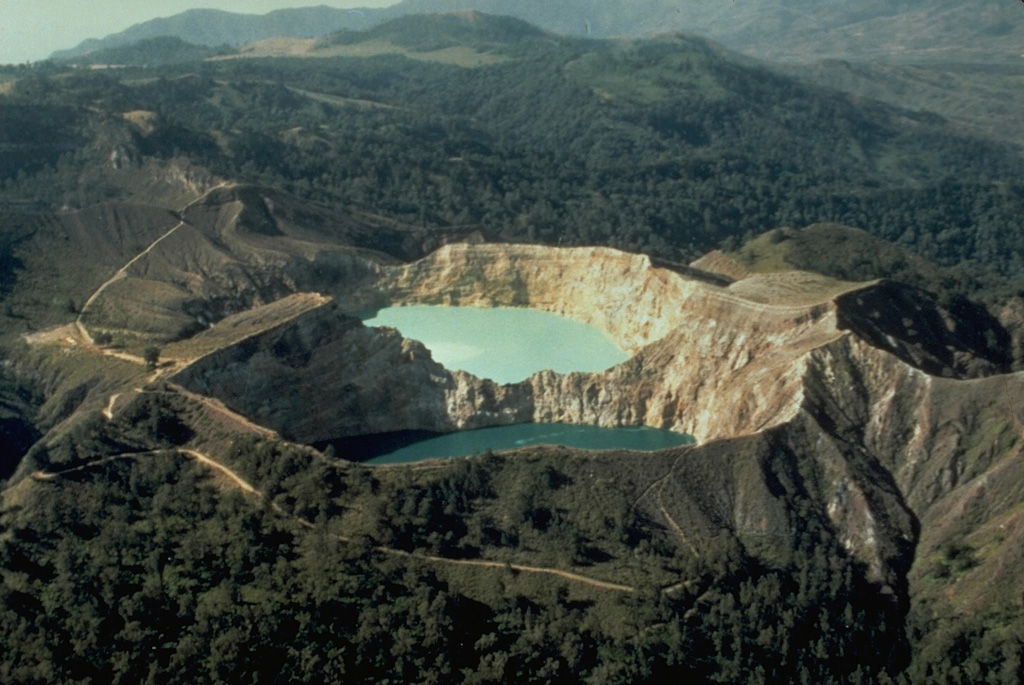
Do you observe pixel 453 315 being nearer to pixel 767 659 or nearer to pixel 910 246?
pixel 767 659

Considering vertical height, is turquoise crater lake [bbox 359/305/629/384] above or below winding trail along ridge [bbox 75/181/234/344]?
below

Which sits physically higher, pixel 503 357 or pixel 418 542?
pixel 503 357

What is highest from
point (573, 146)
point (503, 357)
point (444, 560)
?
point (503, 357)

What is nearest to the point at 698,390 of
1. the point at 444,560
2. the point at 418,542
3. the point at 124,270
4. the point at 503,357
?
the point at 503,357

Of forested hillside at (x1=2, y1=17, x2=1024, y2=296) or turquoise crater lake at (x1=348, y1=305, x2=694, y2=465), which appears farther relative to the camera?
forested hillside at (x1=2, y1=17, x2=1024, y2=296)

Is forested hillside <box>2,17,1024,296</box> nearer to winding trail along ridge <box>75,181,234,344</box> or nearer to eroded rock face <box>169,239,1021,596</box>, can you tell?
winding trail along ridge <box>75,181,234,344</box>

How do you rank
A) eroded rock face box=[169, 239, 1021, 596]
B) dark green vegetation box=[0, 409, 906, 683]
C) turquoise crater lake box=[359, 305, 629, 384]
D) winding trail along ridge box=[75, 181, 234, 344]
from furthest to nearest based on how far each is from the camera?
winding trail along ridge box=[75, 181, 234, 344], turquoise crater lake box=[359, 305, 629, 384], eroded rock face box=[169, 239, 1021, 596], dark green vegetation box=[0, 409, 906, 683]

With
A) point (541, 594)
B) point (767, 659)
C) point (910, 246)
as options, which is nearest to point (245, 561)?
point (541, 594)

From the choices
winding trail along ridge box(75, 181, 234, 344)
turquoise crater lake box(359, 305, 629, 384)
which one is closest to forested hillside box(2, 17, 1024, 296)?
winding trail along ridge box(75, 181, 234, 344)

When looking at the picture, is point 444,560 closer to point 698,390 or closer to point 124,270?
point 698,390

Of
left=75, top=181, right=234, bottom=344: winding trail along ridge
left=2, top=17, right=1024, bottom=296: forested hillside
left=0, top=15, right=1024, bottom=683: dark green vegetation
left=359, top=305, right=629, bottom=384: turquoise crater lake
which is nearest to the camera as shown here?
left=0, top=15, right=1024, bottom=683: dark green vegetation
